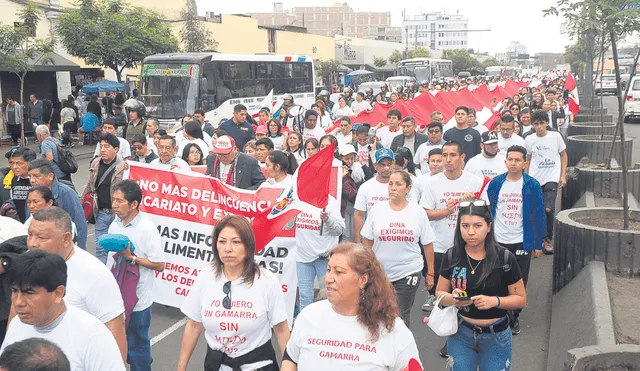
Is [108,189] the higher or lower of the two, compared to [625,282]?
higher

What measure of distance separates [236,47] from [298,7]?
153 m

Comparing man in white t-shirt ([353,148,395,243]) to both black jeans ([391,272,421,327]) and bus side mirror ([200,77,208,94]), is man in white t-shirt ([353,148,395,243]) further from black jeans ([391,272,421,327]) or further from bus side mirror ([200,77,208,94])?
bus side mirror ([200,77,208,94])

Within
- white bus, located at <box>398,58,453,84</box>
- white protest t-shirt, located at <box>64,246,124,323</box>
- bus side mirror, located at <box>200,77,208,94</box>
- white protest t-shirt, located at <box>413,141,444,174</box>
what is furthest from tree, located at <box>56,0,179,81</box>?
white bus, located at <box>398,58,453,84</box>

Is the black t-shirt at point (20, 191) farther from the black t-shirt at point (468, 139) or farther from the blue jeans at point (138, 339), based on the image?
the black t-shirt at point (468, 139)

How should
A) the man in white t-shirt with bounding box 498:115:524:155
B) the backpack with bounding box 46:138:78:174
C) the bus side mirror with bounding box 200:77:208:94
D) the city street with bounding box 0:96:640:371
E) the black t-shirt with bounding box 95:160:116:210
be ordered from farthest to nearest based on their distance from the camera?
the bus side mirror with bounding box 200:77:208:94 → the man in white t-shirt with bounding box 498:115:524:155 → the backpack with bounding box 46:138:78:174 → the black t-shirt with bounding box 95:160:116:210 → the city street with bounding box 0:96:640:371

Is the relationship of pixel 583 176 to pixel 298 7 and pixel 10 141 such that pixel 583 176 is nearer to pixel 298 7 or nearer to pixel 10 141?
pixel 10 141

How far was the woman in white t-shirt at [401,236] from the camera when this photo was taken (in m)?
5.23

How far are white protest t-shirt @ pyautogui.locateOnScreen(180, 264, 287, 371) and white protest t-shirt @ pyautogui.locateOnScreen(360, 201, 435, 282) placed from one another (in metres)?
1.72

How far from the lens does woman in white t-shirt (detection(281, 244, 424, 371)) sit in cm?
297

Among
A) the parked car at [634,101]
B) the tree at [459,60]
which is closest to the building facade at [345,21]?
the tree at [459,60]

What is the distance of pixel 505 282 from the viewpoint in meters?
4.03

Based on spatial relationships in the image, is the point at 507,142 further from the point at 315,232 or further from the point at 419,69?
the point at 419,69


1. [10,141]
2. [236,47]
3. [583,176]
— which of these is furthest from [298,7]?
[583,176]

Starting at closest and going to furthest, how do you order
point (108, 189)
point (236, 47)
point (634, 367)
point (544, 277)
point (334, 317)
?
point (334, 317)
point (634, 367)
point (108, 189)
point (544, 277)
point (236, 47)
